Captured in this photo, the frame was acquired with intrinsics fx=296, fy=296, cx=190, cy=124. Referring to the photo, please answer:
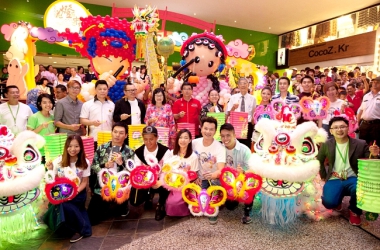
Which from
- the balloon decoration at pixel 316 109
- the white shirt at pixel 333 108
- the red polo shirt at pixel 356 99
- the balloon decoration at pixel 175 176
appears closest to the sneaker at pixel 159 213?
the balloon decoration at pixel 175 176

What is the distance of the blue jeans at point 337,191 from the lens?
2.84m

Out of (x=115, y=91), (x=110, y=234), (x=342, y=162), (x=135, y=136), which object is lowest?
(x=110, y=234)

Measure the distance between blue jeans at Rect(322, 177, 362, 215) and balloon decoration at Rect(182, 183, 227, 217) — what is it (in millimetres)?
1059

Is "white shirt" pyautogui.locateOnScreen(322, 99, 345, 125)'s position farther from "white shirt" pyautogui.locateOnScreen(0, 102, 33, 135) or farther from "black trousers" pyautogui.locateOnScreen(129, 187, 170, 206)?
"white shirt" pyautogui.locateOnScreen(0, 102, 33, 135)

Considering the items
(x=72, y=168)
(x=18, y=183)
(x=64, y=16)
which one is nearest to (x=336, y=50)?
(x=64, y=16)

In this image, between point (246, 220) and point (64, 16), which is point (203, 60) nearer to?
point (246, 220)

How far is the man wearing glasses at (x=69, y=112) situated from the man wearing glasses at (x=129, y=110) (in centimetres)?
45

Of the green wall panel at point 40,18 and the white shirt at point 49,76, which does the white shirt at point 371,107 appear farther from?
the green wall panel at point 40,18

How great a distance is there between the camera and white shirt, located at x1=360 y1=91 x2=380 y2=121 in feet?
14.0

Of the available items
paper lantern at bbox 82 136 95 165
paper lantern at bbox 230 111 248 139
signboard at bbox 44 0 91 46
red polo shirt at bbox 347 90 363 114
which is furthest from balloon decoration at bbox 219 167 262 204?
signboard at bbox 44 0 91 46

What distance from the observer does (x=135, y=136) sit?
344 centimetres

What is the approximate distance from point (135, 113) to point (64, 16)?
4.80 m

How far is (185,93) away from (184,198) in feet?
5.19

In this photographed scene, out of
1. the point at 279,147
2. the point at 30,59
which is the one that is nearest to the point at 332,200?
the point at 279,147
